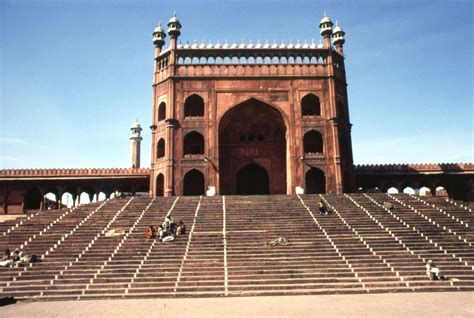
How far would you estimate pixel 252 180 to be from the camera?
32688 millimetres

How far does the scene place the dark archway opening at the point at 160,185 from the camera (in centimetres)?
2997

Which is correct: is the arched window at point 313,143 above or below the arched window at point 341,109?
below

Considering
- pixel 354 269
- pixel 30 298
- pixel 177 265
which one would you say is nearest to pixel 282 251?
pixel 354 269

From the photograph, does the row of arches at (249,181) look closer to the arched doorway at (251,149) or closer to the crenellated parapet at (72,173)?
the arched doorway at (251,149)

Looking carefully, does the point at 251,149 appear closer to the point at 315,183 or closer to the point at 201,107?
the point at 201,107

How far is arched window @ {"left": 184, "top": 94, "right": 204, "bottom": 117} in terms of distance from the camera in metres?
32.0

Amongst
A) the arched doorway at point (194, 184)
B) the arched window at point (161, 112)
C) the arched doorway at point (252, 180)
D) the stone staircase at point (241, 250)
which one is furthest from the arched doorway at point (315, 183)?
the arched window at point (161, 112)

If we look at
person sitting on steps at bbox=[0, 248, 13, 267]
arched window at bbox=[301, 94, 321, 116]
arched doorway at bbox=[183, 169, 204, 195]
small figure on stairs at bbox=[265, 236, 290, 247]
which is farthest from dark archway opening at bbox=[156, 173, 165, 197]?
small figure on stairs at bbox=[265, 236, 290, 247]

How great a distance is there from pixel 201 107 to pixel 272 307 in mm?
24340

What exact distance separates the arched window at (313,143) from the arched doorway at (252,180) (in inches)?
156

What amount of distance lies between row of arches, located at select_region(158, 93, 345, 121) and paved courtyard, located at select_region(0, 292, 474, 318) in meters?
21.0

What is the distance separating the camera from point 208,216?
66.5ft

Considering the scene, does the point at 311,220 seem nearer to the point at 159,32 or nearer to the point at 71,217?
the point at 71,217

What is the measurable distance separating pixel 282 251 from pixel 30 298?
8.91 meters
